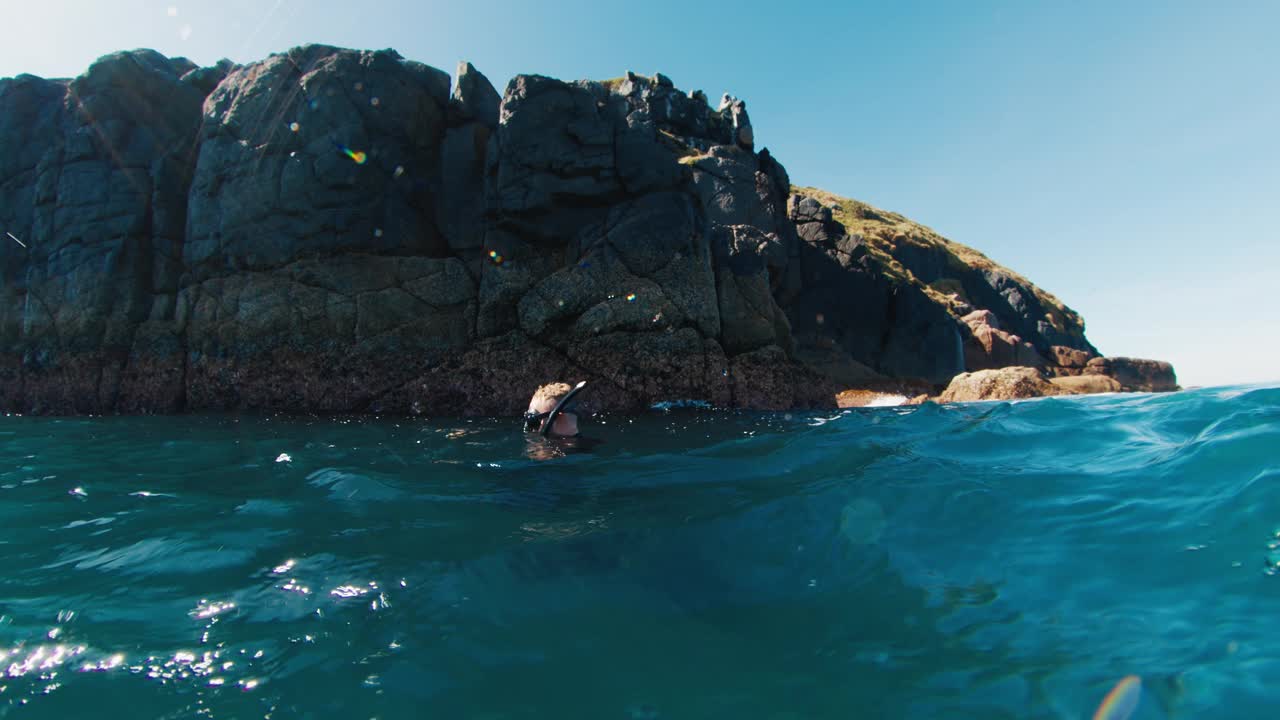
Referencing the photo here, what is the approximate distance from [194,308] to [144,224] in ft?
10.2

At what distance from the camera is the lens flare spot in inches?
81.7

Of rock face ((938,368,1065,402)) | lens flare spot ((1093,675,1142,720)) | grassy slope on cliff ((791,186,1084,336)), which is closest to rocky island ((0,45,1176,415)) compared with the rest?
rock face ((938,368,1065,402))

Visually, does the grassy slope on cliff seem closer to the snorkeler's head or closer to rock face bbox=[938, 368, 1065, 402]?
rock face bbox=[938, 368, 1065, 402]

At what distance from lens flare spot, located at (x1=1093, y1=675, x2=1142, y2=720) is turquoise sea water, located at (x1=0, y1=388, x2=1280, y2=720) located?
0.13 ft

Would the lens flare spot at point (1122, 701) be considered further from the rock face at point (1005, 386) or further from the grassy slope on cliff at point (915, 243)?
the grassy slope on cliff at point (915, 243)

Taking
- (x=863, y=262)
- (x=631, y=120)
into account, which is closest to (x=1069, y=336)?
(x=863, y=262)

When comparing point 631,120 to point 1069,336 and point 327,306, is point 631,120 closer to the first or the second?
point 327,306

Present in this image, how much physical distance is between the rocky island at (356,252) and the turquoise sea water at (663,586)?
649 centimetres

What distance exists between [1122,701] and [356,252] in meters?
14.9

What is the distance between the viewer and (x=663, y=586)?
132 inches

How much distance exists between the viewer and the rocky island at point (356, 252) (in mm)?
12586

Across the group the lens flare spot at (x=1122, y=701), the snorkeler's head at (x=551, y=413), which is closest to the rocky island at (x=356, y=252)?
the snorkeler's head at (x=551, y=413)

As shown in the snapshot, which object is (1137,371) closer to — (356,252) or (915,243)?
(915,243)

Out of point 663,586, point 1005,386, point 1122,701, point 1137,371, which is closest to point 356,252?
point 663,586
